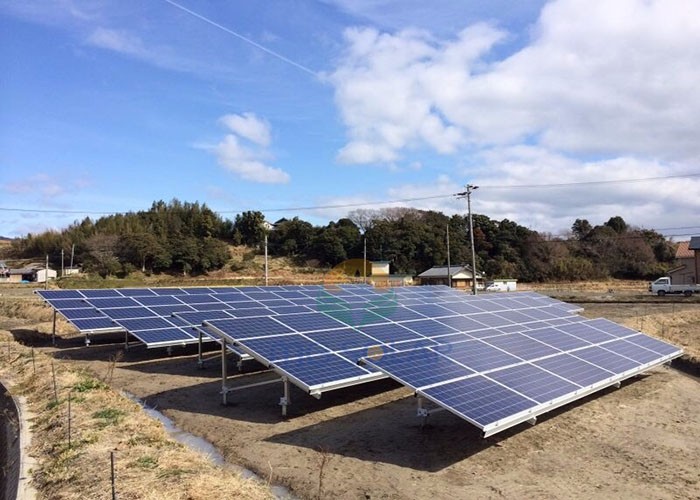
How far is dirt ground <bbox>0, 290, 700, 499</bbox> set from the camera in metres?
7.19

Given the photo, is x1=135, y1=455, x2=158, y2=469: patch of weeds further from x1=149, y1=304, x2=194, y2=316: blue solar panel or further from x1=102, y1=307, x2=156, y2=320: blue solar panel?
x1=149, y1=304, x2=194, y2=316: blue solar panel

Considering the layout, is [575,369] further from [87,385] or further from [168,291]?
[168,291]

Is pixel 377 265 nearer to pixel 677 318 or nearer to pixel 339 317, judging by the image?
pixel 677 318

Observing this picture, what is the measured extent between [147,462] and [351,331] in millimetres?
6607

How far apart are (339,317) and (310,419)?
459 centimetres

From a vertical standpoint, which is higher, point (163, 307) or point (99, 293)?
Answer: point (99, 293)

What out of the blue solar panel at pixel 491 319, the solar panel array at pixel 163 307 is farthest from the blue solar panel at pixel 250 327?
the blue solar panel at pixel 491 319

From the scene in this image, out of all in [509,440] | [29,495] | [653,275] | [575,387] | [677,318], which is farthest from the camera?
[653,275]

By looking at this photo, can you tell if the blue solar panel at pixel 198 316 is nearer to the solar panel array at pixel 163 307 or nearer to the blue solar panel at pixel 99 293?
the solar panel array at pixel 163 307

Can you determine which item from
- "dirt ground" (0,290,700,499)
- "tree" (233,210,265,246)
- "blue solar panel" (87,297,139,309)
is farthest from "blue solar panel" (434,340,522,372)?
"tree" (233,210,265,246)

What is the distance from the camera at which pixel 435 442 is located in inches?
352

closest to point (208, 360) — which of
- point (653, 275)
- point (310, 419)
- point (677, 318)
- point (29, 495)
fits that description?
point (310, 419)

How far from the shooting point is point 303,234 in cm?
7688

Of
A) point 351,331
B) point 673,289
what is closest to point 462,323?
point 351,331
